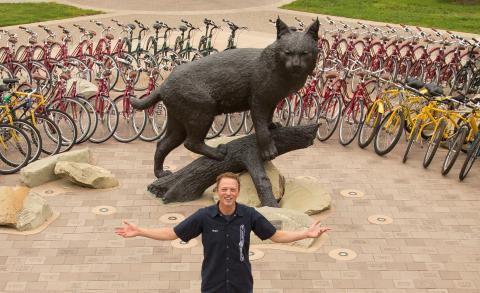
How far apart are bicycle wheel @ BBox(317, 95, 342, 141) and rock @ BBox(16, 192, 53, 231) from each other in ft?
15.3

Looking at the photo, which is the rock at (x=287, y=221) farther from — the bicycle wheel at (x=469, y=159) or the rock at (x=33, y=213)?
the bicycle wheel at (x=469, y=159)

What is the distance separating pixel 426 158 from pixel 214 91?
141 inches

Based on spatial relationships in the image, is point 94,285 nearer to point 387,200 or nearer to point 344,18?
point 387,200

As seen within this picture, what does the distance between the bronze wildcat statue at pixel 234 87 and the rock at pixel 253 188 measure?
282 mm

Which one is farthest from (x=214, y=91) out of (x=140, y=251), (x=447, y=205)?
(x=447, y=205)

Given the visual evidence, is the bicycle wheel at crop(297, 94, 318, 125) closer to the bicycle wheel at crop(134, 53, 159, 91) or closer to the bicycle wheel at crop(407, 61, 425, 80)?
the bicycle wheel at crop(134, 53, 159, 91)

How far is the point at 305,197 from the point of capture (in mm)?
8898

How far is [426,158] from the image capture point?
10398 mm

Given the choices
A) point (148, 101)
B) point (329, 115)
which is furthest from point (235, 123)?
point (148, 101)

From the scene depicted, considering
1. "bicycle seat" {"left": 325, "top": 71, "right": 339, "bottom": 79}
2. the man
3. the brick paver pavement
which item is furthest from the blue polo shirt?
"bicycle seat" {"left": 325, "top": 71, "right": 339, "bottom": 79}

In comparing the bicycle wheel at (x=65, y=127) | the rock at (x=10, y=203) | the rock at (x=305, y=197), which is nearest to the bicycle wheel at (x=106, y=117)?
the bicycle wheel at (x=65, y=127)

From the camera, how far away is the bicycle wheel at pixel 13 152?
386 inches

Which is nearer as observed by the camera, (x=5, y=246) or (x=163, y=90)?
(x=5, y=246)

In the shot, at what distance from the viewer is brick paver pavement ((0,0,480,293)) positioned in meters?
7.16
